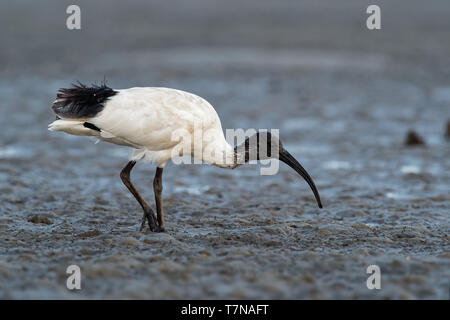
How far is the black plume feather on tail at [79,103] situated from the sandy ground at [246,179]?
120 centimetres

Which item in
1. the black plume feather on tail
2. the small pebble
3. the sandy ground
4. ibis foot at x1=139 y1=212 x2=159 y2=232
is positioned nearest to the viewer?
the sandy ground

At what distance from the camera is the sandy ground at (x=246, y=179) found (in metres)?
6.12

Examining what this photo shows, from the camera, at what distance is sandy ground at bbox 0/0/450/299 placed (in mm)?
6125

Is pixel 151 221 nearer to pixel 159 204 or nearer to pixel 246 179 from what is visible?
pixel 159 204

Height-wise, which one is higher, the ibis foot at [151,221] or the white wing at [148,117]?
the white wing at [148,117]

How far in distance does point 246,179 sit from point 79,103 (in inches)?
153

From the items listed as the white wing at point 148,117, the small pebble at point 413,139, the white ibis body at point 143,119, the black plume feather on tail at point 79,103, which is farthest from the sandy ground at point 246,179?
the black plume feather on tail at point 79,103

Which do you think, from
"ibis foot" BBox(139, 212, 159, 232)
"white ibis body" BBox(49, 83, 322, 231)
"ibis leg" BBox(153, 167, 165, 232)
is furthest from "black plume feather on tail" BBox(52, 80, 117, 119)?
"ibis foot" BBox(139, 212, 159, 232)

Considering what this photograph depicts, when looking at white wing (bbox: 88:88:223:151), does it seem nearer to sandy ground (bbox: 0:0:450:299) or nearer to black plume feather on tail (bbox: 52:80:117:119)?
black plume feather on tail (bbox: 52:80:117:119)

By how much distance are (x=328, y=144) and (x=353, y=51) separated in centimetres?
1060

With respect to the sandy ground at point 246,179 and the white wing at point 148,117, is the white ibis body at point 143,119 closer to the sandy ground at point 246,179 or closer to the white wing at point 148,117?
the white wing at point 148,117

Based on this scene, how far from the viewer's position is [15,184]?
9.85 m

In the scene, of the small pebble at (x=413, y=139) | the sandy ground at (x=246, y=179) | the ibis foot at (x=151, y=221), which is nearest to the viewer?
the sandy ground at (x=246, y=179)

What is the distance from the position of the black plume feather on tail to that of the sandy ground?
1.20m
